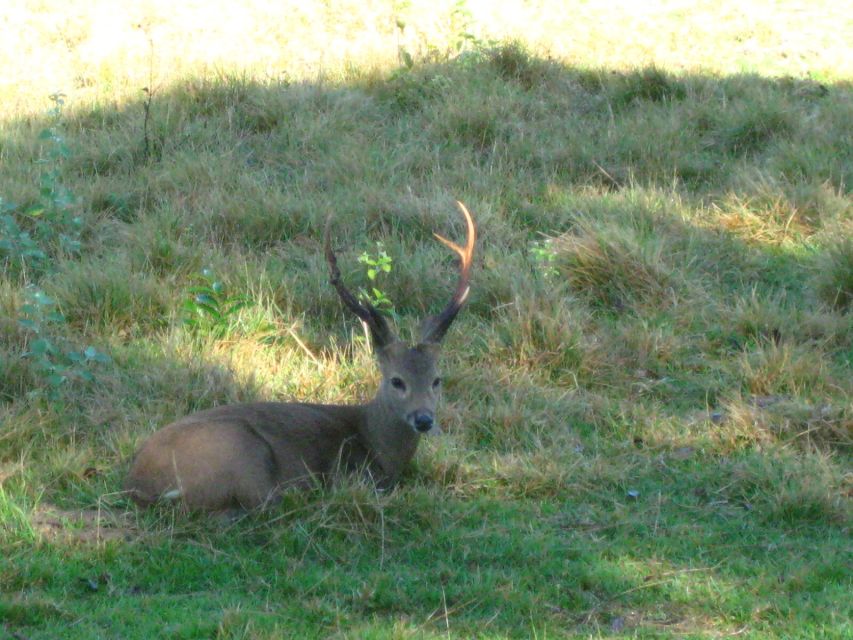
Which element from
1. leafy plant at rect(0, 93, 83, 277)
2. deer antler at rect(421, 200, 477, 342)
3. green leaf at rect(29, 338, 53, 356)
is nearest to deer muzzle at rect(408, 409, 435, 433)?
deer antler at rect(421, 200, 477, 342)

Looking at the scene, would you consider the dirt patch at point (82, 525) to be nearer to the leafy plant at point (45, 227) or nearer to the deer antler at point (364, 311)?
the deer antler at point (364, 311)

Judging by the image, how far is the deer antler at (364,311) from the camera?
6176 millimetres

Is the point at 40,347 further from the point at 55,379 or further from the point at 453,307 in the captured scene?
the point at 453,307

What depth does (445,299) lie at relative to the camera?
318 inches

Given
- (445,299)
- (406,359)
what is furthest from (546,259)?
(406,359)

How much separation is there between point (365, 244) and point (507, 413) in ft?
7.66

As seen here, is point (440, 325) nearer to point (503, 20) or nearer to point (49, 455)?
point (49, 455)

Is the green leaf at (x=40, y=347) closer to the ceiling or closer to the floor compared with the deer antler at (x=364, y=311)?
closer to the floor

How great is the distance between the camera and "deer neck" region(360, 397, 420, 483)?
6199 millimetres

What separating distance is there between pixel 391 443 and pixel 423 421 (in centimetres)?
35

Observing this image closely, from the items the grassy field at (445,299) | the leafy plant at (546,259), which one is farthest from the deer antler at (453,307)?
the leafy plant at (546,259)

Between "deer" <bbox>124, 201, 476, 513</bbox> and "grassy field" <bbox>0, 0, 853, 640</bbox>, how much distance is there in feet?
0.50

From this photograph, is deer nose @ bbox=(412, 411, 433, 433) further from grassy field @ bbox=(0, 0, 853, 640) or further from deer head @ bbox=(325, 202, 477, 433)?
grassy field @ bbox=(0, 0, 853, 640)

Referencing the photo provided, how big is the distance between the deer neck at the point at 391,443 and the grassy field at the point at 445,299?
0.54ft
